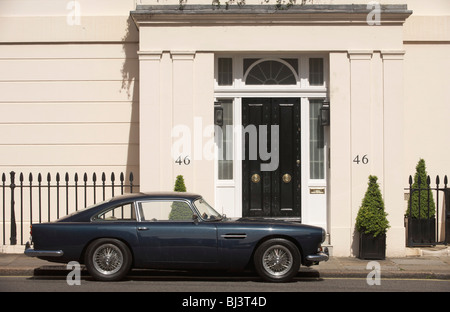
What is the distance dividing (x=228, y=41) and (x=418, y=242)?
212 inches

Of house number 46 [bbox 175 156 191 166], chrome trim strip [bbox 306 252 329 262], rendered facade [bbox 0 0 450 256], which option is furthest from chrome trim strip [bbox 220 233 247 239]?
house number 46 [bbox 175 156 191 166]

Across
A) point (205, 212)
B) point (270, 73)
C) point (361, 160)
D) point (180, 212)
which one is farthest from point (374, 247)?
point (180, 212)

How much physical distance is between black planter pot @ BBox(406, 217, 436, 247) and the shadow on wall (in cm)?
569

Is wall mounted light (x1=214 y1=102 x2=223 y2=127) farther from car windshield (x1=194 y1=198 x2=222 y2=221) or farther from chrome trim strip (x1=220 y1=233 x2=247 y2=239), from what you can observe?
chrome trim strip (x1=220 y1=233 x2=247 y2=239)

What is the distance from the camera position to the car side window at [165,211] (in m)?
10.6

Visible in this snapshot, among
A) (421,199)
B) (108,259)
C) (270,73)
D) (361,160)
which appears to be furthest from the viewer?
(270,73)

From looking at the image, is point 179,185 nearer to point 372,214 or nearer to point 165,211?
point 165,211

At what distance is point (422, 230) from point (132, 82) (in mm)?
6649

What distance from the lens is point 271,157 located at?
14.1 meters

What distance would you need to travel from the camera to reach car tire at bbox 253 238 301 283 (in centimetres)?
1036

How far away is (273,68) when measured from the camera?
14211 millimetres

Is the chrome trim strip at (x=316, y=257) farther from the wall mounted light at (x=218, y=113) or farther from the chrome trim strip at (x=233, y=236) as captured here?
the wall mounted light at (x=218, y=113)

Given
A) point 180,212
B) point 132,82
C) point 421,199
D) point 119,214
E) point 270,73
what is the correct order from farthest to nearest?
point 132,82 → point 270,73 → point 421,199 → point 119,214 → point 180,212
